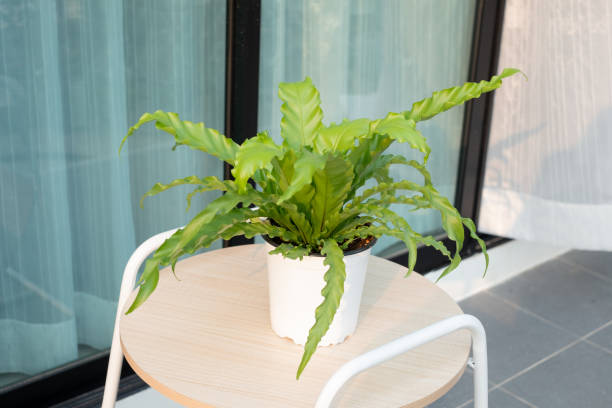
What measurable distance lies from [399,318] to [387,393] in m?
0.20

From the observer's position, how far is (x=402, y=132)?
0.88 meters

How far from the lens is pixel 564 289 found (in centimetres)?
249

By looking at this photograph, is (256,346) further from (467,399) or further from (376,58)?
(376,58)

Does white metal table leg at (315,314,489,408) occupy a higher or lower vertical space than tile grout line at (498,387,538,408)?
higher

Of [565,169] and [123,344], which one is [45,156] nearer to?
[123,344]

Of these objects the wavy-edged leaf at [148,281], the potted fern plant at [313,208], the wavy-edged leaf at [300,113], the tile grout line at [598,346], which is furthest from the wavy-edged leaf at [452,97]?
the tile grout line at [598,346]

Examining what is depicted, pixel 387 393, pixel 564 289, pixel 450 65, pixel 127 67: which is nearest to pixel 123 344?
pixel 387 393

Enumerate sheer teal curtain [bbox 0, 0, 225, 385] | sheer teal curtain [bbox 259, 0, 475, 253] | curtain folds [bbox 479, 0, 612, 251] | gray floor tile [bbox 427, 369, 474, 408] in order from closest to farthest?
sheer teal curtain [bbox 0, 0, 225, 385], sheer teal curtain [bbox 259, 0, 475, 253], gray floor tile [bbox 427, 369, 474, 408], curtain folds [bbox 479, 0, 612, 251]

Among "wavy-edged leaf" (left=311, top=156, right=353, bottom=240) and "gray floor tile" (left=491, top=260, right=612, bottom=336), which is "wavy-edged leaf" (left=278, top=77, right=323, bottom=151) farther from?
"gray floor tile" (left=491, top=260, right=612, bottom=336)

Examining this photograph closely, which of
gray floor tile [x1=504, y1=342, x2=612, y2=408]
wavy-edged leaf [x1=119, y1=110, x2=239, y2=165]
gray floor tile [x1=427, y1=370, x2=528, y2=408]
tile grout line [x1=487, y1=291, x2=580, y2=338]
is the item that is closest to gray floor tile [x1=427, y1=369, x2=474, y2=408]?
gray floor tile [x1=427, y1=370, x2=528, y2=408]

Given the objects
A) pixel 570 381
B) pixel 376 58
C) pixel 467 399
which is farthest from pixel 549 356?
pixel 376 58

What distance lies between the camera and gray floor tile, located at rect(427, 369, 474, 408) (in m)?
1.89

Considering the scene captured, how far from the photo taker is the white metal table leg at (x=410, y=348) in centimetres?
88

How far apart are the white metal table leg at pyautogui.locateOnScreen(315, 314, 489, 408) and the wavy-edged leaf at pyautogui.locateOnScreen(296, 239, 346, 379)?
0.15ft
